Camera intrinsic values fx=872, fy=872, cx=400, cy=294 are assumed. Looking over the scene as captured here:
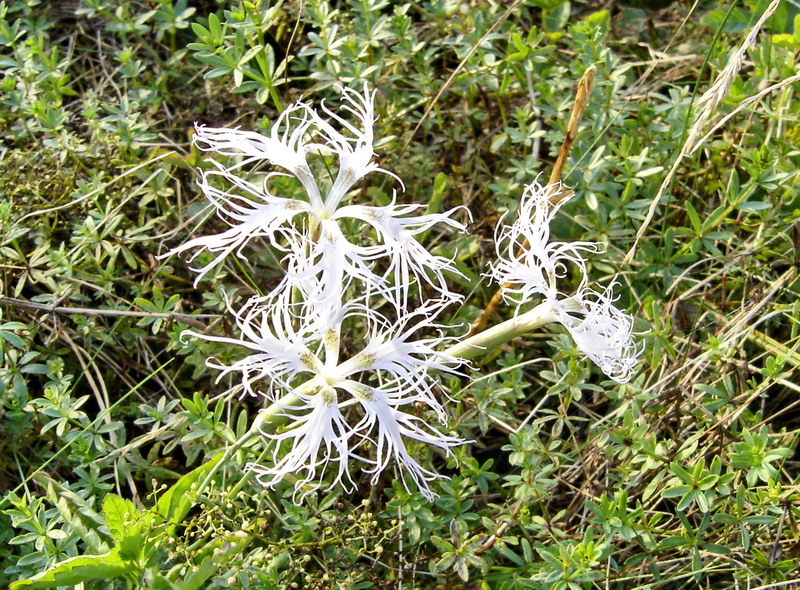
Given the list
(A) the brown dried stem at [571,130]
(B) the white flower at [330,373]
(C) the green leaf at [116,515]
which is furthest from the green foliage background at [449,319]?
(B) the white flower at [330,373]

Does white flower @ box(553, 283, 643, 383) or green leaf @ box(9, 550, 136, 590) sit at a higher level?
white flower @ box(553, 283, 643, 383)

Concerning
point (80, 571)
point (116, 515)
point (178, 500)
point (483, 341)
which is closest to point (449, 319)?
point (483, 341)

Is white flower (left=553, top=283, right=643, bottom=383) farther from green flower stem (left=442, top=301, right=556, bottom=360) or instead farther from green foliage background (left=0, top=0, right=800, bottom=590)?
green foliage background (left=0, top=0, right=800, bottom=590)

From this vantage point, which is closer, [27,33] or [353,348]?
[353,348]

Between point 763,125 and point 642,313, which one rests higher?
point 763,125

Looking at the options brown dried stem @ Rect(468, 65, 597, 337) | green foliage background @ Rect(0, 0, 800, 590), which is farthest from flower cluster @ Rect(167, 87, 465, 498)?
brown dried stem @ Rect(468, 65, 597, 337)

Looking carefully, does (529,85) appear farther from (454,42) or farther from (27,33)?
(27,33)

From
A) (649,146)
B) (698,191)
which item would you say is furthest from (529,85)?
(698,191)

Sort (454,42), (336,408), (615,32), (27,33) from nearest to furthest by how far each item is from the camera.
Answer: (336,408)
(454,42)
(27,33)
(615,32)

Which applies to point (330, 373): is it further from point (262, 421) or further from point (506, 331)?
point (506, 331)
